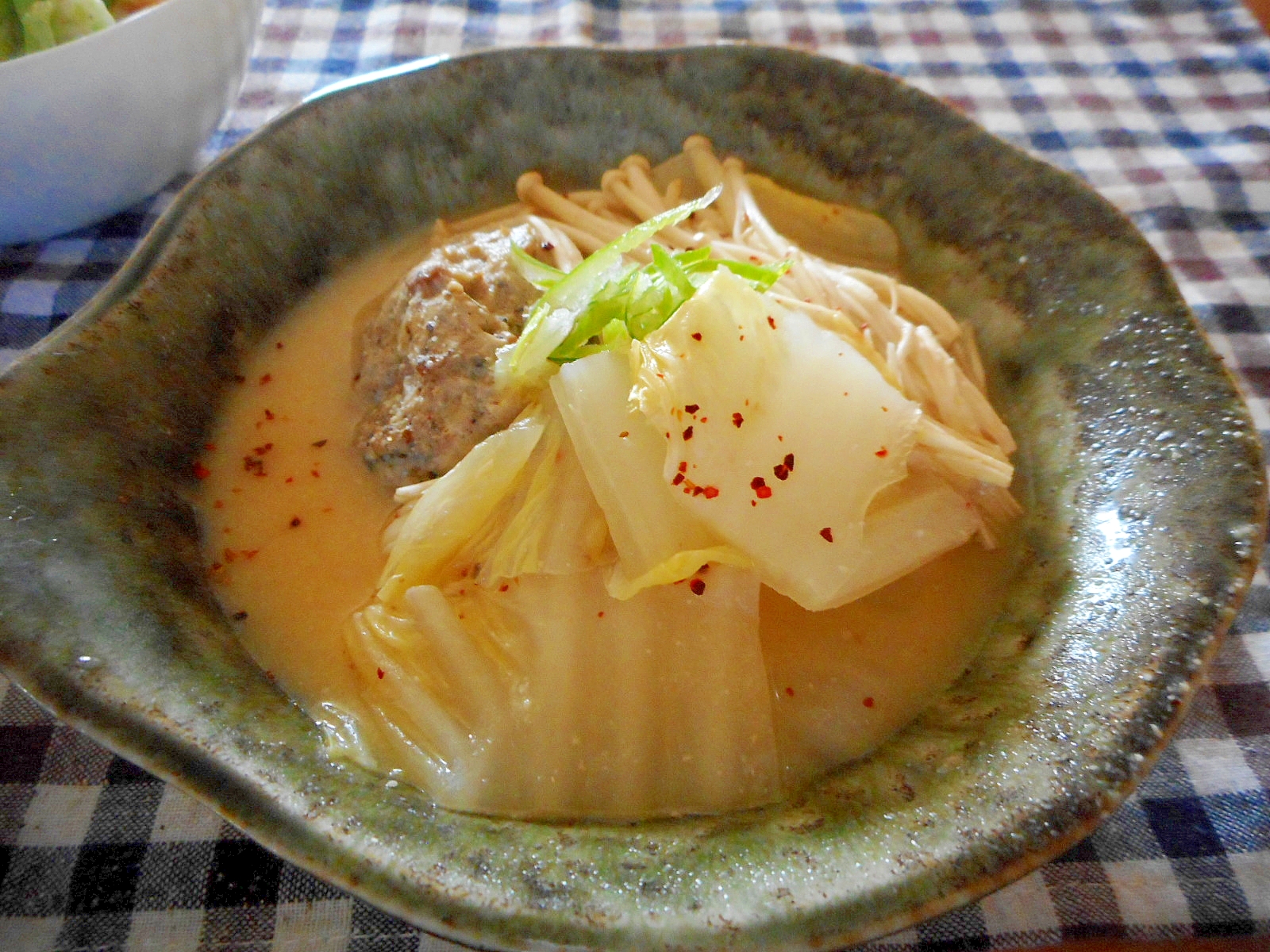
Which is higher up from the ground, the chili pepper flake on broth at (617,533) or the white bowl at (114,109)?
the white bowl at (114,109)

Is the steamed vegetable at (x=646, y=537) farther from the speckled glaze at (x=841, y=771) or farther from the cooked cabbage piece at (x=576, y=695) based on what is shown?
the speckled glaze at (x=841, y=771)

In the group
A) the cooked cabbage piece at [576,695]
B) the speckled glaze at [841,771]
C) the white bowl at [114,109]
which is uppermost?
the white bowl at [114,109]

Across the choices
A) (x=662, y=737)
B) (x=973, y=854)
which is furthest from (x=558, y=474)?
(x=973, y=854)

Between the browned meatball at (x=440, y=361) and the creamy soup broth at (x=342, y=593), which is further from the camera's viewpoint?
the browned meatball at (x=440, y=361)

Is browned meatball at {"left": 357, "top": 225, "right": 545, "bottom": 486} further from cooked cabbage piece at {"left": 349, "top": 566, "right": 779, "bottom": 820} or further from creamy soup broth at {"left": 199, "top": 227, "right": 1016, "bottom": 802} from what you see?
cooked cabbage piece at {"left": 349, "top": 566, "right": 779, "bottom": 820}

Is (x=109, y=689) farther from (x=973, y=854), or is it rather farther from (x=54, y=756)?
(x=973, y=854)

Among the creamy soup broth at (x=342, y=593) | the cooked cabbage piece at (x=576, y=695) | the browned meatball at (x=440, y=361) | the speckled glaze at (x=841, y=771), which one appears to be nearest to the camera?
the speckled glaze at (x=841, y=771)

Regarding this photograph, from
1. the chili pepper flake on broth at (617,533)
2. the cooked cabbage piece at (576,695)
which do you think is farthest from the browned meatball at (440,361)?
the cooked cabbage piece at (576,695)
